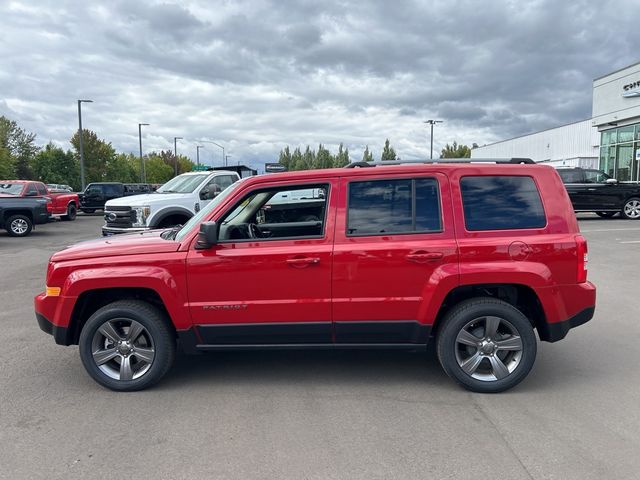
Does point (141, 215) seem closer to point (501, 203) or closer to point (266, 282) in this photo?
point (266, 282)

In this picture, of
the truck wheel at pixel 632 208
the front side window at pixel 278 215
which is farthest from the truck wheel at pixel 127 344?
the truck wheel at pixel 632 208

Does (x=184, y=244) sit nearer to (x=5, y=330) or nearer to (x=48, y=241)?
(x=5, y=330)

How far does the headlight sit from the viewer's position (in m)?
Result: 10.9

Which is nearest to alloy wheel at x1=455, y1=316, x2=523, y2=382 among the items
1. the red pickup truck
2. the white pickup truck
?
the white pickup truck

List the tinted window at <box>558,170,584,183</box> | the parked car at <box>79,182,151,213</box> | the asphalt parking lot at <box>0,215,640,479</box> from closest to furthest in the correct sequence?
the asphalt parking lot at <box>0,215,640,479</box>
the tinted window at <box>558,170,584,183</box>
the parked car at <box>79,182,151,213</box>

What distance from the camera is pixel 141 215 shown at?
1086 centimetres

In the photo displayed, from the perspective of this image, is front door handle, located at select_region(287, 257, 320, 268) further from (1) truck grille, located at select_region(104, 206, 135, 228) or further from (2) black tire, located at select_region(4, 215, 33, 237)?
(2) black tire, located at select_region(4, 215, 33, 237)

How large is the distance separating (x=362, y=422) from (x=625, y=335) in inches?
145

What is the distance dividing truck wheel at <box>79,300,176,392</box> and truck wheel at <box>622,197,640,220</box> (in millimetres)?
19439

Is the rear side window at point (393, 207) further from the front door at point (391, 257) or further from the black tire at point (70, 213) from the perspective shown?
the black tire at point (70, 213)

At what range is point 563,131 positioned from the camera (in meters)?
43.6

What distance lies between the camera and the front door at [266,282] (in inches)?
160

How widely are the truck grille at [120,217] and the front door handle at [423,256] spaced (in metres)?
8.34

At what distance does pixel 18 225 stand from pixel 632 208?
21666 millimetres
